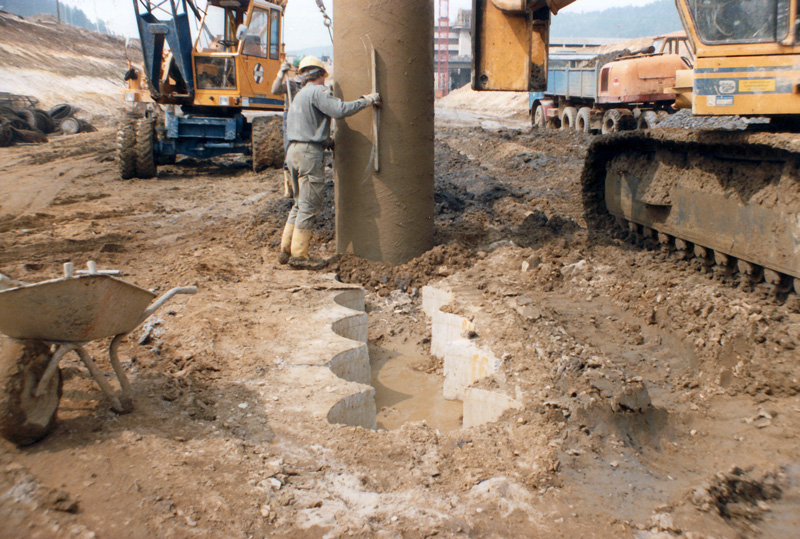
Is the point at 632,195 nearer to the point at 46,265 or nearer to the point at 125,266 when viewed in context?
the point at 125,266

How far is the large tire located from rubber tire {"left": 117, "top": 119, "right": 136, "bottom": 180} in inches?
88.2

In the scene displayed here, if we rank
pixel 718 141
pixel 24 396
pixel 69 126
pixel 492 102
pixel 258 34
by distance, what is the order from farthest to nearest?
pixel 492 102, pixel 69 126, pixel 258 34, pixel 718 141, pixel 24 396

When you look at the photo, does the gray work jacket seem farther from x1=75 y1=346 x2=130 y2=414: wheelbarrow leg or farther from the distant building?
the distant building

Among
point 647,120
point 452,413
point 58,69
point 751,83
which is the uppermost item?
point 58,69

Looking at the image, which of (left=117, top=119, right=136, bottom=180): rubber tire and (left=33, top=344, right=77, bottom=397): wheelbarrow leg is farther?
(left=117, top=119, right=136, bottom=180): rubber tire

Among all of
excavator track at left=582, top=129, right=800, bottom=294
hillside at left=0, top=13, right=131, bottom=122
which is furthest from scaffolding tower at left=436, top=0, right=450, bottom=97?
excavator track at left=582, top=129, right=800, bottom=294

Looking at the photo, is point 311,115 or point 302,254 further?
point 302,254

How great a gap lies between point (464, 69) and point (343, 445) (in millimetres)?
66731

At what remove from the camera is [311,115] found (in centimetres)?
630

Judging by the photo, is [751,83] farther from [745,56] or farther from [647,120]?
[647,120]

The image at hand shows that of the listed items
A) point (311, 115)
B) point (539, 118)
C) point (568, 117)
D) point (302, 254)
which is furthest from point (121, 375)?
point (539, 118)

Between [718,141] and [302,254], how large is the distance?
→ 3.88 m

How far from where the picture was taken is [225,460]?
3084mm

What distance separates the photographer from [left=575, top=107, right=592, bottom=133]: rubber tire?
58.2 ft
